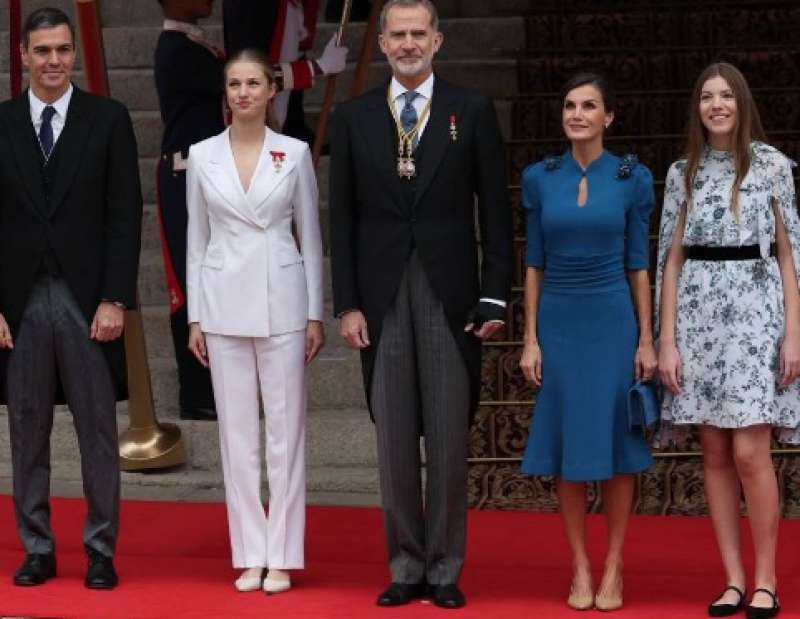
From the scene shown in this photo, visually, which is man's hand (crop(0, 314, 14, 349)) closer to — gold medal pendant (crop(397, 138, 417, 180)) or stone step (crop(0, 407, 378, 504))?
gold medal pendant (crop(397, 138, 417, 180))

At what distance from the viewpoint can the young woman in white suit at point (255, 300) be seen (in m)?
5.48

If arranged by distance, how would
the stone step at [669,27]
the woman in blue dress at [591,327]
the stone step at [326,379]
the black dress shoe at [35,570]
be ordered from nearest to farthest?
1. the woman in blue dress at [591,327]
2. the black dress shoe at [35,570]
3. the stone step at [326,379]
4. the stone step at [669,27]

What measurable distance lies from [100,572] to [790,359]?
73.1 inches

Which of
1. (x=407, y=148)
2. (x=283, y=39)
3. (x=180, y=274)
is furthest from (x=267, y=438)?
(x=283, y=39)

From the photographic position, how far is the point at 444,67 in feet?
30.4

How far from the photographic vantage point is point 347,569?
5.79 m

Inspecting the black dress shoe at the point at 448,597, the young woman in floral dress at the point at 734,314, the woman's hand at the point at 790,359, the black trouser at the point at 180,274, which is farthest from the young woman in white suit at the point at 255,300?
the black trouser at the point at 180,274

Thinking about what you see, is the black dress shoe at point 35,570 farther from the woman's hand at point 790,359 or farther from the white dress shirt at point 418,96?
the woman's hand at point 790,359

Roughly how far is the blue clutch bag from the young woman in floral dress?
6 centimetres

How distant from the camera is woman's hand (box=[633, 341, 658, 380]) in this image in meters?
5.27

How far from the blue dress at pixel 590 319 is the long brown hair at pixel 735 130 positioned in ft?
0.41

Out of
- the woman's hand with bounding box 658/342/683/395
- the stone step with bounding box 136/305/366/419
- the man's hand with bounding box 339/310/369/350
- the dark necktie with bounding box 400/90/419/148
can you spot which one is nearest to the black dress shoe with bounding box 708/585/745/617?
the woman's hand with bounding box 658/342/683/395

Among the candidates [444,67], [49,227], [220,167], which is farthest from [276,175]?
[444,67]

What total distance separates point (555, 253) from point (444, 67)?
13.3 ft
